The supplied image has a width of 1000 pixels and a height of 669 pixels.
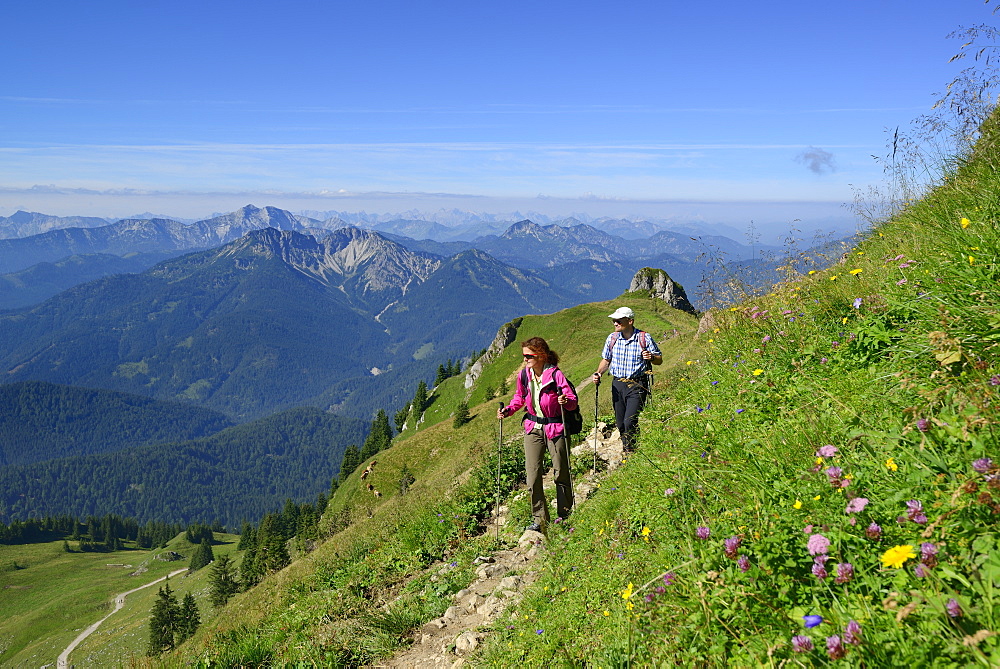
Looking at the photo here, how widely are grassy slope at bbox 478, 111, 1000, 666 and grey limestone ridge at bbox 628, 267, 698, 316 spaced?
7678 cm

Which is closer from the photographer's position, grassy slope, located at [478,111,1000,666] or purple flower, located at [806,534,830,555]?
grassy slope, located at [478,111,1000,666]

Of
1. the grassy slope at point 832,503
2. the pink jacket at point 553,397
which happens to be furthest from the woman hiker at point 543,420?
the grassy slope at point 832,503

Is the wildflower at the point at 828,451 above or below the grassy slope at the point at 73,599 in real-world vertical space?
above

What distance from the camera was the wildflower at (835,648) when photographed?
7.46ft

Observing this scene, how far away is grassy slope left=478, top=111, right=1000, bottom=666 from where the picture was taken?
2443 millimetres

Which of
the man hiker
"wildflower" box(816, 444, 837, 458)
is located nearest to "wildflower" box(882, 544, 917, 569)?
"wildflower" box(816, 444, 837, 458)

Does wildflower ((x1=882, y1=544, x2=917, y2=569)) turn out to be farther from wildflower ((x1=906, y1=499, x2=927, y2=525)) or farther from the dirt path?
the dirt path

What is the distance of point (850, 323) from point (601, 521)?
3391 mm

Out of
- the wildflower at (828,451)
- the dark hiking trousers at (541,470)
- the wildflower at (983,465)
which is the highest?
the wildflower at (983,465)

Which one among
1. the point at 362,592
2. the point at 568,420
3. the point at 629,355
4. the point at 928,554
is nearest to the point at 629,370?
the point at 629,355

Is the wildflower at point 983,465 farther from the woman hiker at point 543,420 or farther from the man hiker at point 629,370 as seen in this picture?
the man hiker at point 629,370

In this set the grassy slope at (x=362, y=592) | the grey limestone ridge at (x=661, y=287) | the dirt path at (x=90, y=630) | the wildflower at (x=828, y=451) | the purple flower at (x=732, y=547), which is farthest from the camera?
the grey limestone ridge at (x=661, y=287)

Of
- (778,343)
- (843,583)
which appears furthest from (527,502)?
(843,583)

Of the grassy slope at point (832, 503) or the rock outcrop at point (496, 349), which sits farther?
the rock outcrop at point (496, 349)
